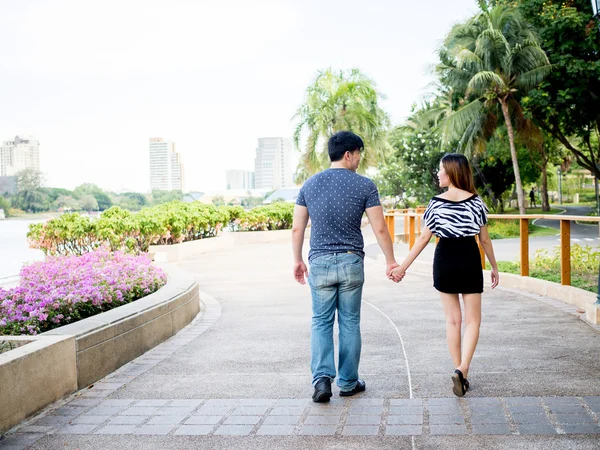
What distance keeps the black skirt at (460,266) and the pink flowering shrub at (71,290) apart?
3257 millimetres

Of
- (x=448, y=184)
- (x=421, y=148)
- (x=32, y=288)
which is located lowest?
(x=32, y=288)

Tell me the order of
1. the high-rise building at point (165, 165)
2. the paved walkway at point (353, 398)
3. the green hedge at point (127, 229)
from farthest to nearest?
the high-rise building at point (165, 165) < the green hedge at point (127, 229) < the paved walkway at point (353, 398)

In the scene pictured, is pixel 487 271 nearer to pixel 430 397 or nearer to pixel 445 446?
pixel 430 397

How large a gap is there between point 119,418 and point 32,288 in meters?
2.39

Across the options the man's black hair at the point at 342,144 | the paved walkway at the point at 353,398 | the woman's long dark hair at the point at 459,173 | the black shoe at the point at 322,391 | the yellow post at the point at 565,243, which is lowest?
the paved walkway at the point at 353,398

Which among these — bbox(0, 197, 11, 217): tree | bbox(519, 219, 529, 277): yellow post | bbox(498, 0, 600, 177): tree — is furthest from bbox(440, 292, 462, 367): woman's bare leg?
bbox(0, 197, 11, 217): tree

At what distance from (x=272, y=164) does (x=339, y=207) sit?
565ft

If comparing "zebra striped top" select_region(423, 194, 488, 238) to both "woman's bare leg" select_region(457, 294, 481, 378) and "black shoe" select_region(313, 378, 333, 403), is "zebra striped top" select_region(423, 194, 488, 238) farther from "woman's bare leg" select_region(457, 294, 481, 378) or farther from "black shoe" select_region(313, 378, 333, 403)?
"black shoe" select_region(313, 378, 333, 403)

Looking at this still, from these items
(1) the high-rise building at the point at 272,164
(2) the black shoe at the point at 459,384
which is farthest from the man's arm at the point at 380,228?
(1) the high-rise building at the point at 272,164

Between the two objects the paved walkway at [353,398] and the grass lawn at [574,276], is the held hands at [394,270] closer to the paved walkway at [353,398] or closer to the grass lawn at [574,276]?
the paved walkway at [353,398]

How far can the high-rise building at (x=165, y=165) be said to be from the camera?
103 metres

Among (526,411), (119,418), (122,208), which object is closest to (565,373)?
(526,411)

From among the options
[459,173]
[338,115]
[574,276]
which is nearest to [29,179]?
[338,115]

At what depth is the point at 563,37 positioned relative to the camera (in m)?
25.5
